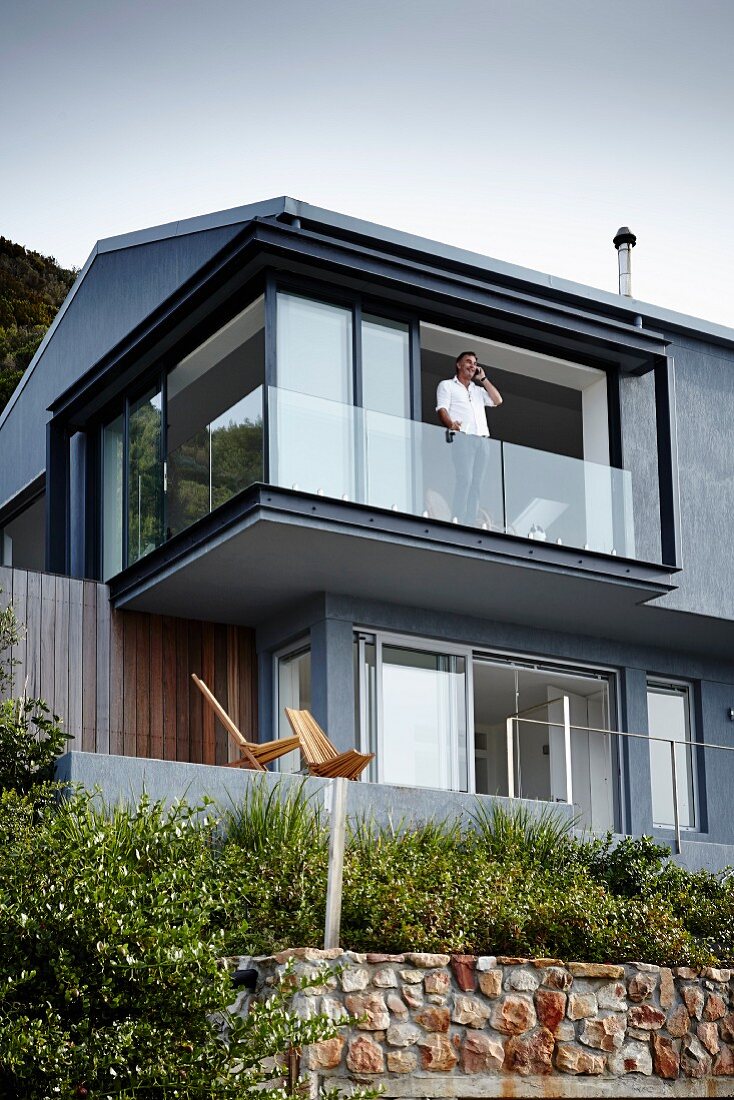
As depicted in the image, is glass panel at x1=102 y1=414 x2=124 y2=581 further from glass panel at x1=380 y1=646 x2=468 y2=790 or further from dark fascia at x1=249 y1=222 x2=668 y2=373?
dark fascia at x1=249 y1=222 x2=668 y2=373

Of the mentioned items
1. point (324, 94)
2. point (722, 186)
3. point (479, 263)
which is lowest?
point (479, 263)

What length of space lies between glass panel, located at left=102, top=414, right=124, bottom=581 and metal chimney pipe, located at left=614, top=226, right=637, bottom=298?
679 cm

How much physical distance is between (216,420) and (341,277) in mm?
1855

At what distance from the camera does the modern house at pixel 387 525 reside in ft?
46.5

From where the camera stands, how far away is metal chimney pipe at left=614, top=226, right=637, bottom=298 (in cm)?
1916

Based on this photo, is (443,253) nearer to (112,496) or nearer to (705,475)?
(705,475)

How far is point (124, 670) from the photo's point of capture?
15.5 m

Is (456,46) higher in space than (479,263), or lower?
higher

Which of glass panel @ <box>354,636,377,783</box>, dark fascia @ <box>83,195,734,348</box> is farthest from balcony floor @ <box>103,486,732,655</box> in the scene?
dark fascia @ <box>83,195,734,348</box>

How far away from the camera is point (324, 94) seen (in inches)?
880

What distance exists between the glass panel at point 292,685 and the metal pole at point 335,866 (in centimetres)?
536

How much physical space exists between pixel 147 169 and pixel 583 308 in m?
12.1

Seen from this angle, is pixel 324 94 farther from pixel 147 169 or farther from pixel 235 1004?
pixel 235 1004

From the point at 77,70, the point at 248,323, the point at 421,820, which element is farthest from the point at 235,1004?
the point at 77,70
